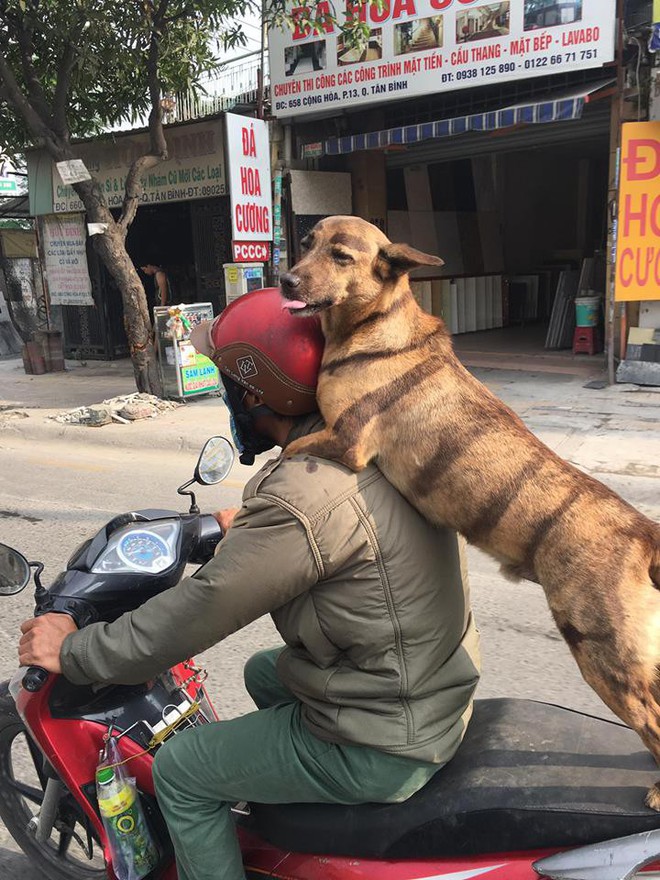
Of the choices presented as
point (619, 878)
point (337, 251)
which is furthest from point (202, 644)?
point (337, 251)

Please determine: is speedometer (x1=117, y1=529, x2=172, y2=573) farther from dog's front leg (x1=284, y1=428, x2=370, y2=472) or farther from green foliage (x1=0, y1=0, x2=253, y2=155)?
green foliage (x1=0, y1=0, x2=253, y2=155)

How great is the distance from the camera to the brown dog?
1482 millimetres

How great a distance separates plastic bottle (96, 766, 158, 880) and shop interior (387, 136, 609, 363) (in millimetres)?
10794

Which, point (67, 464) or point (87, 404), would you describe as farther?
point (87, 404)

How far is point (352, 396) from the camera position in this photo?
1825 mm

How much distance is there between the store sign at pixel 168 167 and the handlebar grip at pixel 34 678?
1063 centimetres

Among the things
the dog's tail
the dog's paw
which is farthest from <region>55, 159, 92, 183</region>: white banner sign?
the dog's paw

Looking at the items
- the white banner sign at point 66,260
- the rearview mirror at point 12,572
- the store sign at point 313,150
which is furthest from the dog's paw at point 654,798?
the white banner sign at point 66,260

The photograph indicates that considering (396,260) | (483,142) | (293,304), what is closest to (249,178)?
(483,142)

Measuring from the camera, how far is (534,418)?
8297 millimetres

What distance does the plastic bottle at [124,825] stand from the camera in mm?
1795

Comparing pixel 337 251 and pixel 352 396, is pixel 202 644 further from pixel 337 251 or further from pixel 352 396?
pixel 337 251

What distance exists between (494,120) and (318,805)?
30.9 feet

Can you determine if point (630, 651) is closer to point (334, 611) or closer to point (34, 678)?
point (334, 611)
